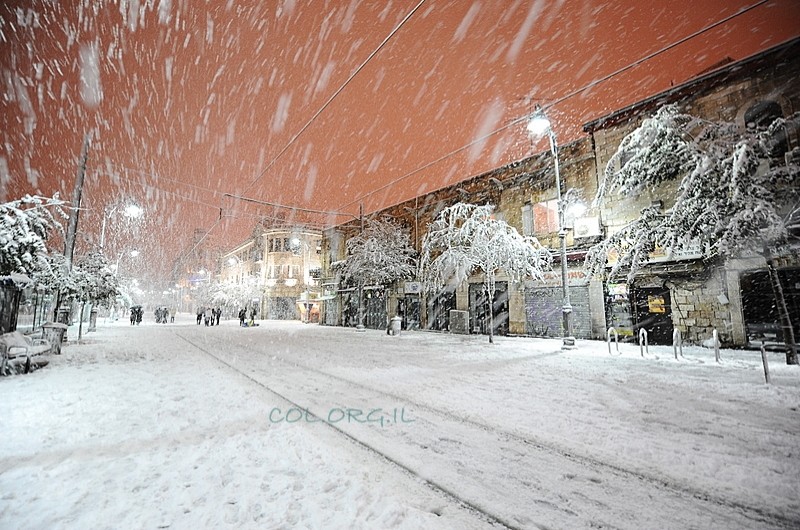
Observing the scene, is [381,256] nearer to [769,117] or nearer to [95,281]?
[95,281]

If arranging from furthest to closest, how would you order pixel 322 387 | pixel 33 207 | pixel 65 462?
pixel 33 207 → pixel 322 387 → pixel 65 462

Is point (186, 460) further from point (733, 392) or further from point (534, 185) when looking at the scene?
point (534, 185)

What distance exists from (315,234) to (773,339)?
152 feet

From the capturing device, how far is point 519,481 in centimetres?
329

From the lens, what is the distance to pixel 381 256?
2389 centimetres

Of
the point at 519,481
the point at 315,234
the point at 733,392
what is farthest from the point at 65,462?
the point at 315,234

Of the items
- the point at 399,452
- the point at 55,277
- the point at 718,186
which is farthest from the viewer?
the point at 55,277

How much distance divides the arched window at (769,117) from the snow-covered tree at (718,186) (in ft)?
5.82

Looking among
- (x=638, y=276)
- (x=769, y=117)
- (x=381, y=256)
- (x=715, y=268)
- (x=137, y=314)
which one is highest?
(x=769, y=117)

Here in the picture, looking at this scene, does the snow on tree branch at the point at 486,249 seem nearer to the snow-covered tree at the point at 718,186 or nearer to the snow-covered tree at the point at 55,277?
the snow-covered tree at the point at 718,186

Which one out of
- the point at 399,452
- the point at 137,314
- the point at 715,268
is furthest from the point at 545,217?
the point at 137,314

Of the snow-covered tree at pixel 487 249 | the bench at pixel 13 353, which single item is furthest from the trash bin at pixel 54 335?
the snow-covered tree at pixel 487 249

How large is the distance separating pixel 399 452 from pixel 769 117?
17.7m

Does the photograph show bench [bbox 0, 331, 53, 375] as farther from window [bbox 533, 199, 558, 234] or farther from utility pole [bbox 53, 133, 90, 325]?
window [bbox 533, 199, 558, 234]
